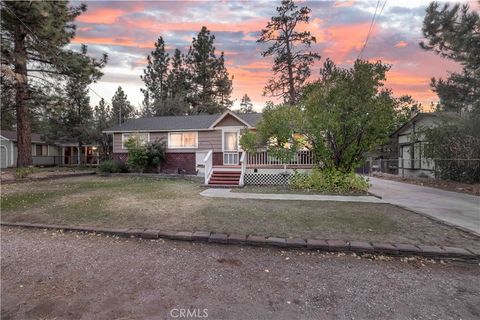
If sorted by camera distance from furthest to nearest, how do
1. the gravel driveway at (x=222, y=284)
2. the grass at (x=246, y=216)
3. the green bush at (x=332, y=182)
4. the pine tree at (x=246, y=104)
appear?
the pine tree at (x=246, y=104) < the green bush at (x=332, y=182) < the grass at (x=246, y=216) < the gravel driveway at (x=222, y=284)

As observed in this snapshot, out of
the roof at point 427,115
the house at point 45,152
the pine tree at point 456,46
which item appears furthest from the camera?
the house at point 45,152

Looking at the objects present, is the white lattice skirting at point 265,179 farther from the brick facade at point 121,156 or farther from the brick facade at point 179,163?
the brick facade at point 121,156

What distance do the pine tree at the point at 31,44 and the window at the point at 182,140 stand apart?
292 inches

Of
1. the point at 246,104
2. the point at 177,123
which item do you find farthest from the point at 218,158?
the point at 246,104

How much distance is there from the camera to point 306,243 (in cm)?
430

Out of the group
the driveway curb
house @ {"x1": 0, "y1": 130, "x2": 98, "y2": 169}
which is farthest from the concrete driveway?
house @ {"x1": 0, "y1": 130, "x2": 98, "y2": 169}

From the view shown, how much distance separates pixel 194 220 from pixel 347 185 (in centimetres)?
719

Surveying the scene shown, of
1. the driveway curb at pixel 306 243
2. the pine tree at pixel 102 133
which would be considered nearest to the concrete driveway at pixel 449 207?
the driveway curb at pixel 306 243

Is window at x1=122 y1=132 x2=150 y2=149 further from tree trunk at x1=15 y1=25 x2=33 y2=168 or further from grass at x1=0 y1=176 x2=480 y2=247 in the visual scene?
grass at x1=0 y1=176 x2=480 y2=247

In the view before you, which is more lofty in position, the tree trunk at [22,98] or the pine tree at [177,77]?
the pine tree at [177,77]

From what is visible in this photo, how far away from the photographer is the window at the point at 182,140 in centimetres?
1841

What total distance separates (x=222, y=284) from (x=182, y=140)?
53.2 ft

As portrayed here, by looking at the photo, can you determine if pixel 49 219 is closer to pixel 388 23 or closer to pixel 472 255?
pixel 472 255

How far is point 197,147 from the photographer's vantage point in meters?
18.2
